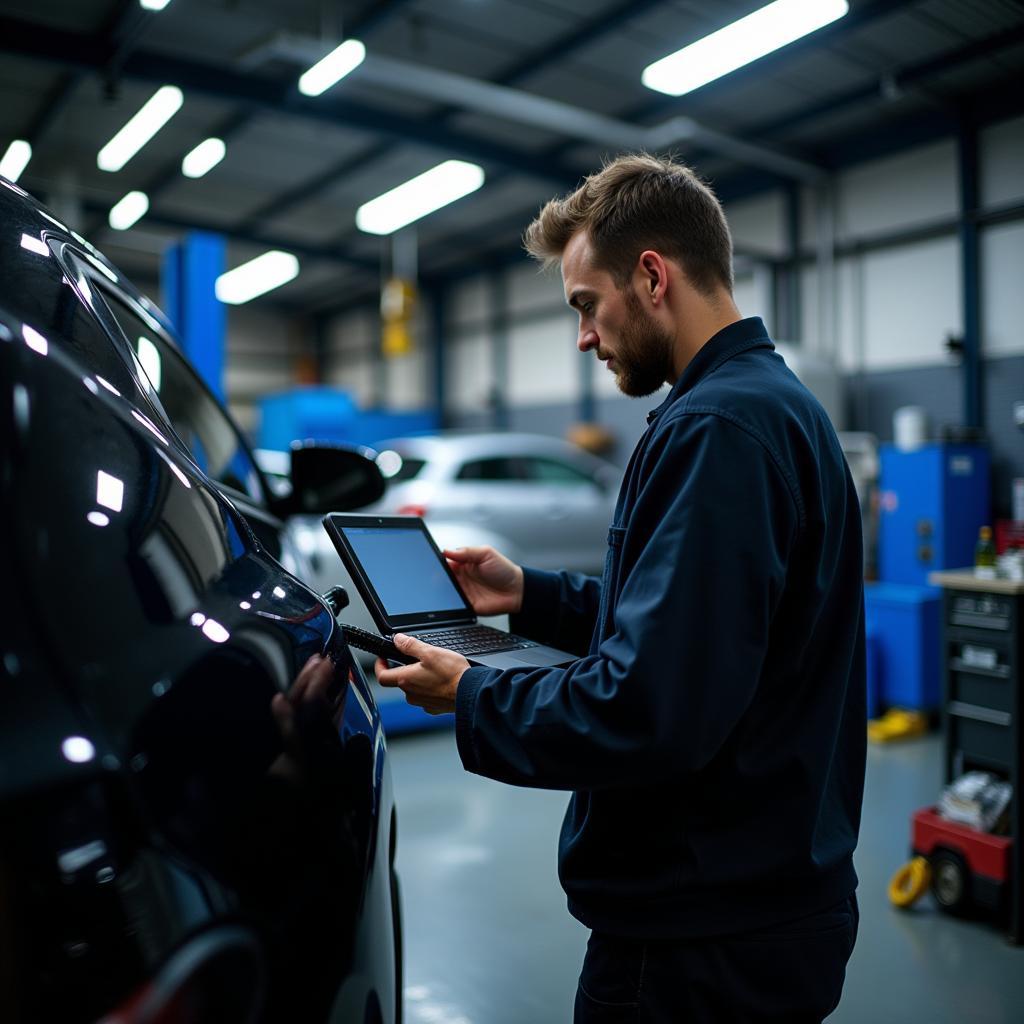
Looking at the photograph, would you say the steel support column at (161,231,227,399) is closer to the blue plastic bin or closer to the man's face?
the man's face

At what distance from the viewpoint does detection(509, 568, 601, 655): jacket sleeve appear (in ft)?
5.12

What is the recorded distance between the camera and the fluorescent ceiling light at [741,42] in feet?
16.8

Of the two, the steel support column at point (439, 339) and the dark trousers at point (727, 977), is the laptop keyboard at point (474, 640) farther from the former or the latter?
the steel support column at point (439, 339)

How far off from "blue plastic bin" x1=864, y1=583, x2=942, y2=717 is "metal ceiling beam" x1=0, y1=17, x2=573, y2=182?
5.65m

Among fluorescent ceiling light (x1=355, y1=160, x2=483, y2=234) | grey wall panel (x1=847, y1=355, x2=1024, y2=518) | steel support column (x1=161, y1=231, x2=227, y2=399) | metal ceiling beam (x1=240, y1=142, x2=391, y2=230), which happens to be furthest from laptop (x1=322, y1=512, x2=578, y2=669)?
metal ceiling beam (x1=240, y1=142, x2=391, y2=230)

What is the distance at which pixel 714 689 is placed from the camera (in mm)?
901

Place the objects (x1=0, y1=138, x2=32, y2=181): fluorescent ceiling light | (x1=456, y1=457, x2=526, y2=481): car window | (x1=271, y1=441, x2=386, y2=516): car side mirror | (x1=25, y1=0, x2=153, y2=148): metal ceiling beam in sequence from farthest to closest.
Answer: (x1=0, y1=138, x2=32, y2=181): fluorescent ceiling light → (x1=456, y1=457, x2=526, y2=481): car window → (x1=25, y1=0, x2=153, y2=148): metal ceiling beam → (x1=271, y1=441, x2=386, y2=516): car side mirror

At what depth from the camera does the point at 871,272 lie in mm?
8109

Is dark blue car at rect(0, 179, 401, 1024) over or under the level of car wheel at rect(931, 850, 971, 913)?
over

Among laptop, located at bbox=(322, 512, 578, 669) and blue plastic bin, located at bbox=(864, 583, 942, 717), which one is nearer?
laptop, located at bbox=(322, 512, 578, 669)

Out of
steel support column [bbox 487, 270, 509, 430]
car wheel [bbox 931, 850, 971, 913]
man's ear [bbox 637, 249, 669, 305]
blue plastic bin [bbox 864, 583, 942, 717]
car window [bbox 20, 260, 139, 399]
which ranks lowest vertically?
car wheel [bbox 931, 850, 971, 913]

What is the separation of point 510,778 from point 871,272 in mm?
8281

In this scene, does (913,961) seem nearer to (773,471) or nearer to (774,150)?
(773,471)

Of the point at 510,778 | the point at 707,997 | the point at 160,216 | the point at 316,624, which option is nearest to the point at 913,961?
the point at 707,997
